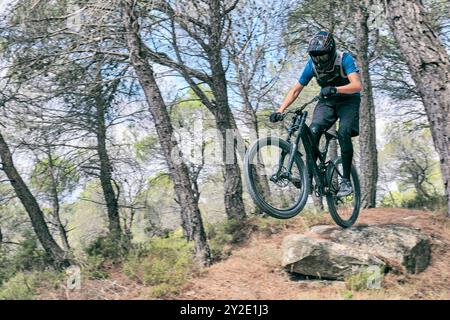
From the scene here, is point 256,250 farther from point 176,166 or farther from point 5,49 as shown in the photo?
point 5,49

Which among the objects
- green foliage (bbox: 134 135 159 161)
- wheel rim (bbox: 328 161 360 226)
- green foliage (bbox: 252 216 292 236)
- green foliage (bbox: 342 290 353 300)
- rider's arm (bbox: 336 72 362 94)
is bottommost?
green foliage (bbox: 342 290 353 300)

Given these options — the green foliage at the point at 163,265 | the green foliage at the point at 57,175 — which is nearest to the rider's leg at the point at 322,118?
the green foliage at the point at 163,265

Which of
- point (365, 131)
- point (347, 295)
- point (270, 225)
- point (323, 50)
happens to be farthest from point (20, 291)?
point (365, 131)

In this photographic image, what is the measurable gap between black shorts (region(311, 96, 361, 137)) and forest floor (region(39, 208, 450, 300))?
82.1 inches

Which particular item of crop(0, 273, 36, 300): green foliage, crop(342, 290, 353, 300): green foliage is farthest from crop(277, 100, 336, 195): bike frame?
crop(0, 273, 36, 300): green foliage

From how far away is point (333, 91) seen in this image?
19.1 ft

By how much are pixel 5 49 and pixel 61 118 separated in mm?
2318

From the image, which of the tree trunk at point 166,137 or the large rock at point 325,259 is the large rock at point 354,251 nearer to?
the large rock at point 325,259

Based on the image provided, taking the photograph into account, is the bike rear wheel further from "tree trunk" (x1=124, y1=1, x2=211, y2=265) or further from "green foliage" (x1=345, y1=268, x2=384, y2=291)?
"tree trunk" (x1=124, y1=1, x2=211, y2=265)

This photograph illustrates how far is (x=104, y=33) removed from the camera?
32.2 ft

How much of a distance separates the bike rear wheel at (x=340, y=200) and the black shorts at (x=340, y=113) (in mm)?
647

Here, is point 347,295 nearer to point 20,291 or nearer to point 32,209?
point 20,291

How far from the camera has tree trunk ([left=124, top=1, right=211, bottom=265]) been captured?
793 centimetres
